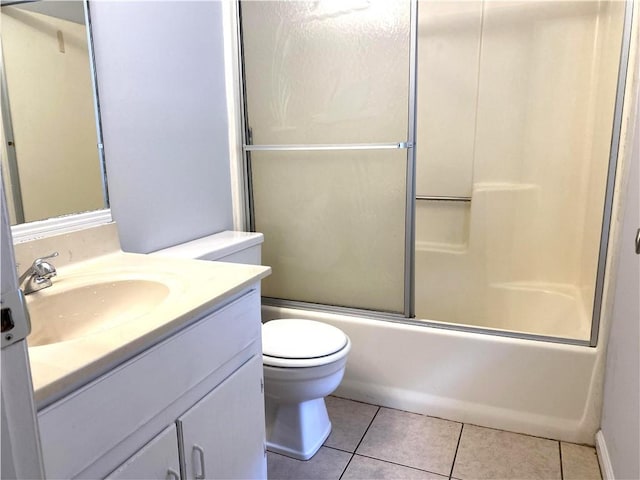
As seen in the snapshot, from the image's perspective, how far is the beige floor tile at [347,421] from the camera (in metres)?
1.97

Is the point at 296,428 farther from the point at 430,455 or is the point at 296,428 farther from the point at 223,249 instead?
the point at 223,249

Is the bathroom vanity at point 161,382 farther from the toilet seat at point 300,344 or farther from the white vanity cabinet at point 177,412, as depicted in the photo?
the toilet seat at point 300,344

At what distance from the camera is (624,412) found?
1.54m

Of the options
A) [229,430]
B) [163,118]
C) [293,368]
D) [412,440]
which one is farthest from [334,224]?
[229,430]

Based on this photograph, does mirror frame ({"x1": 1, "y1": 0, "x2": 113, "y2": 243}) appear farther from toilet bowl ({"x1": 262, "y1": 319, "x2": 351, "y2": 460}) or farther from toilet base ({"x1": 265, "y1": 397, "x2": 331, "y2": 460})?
toilet base ({"x1": 265, "y1": 397, "x2": 331, "y2": 460})

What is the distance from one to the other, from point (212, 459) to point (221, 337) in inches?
12.5

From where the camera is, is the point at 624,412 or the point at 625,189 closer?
the point at 624,412

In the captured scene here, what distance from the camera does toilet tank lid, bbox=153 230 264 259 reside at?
5.92ft

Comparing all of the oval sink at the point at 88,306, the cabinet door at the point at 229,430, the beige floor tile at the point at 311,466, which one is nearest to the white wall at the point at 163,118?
the oval sink at the point at 88,306

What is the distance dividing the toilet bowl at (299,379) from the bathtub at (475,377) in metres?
0.33

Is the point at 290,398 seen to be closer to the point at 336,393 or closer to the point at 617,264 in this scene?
the point at 336,393

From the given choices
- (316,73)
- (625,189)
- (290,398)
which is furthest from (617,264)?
(316,73)

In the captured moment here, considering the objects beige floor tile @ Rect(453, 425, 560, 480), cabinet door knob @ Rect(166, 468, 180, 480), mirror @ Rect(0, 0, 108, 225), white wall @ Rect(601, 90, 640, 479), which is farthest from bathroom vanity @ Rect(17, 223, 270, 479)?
white wall @ Rect(601, 90, 640, 479)

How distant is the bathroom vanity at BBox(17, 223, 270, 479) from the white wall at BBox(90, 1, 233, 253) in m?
0.26
